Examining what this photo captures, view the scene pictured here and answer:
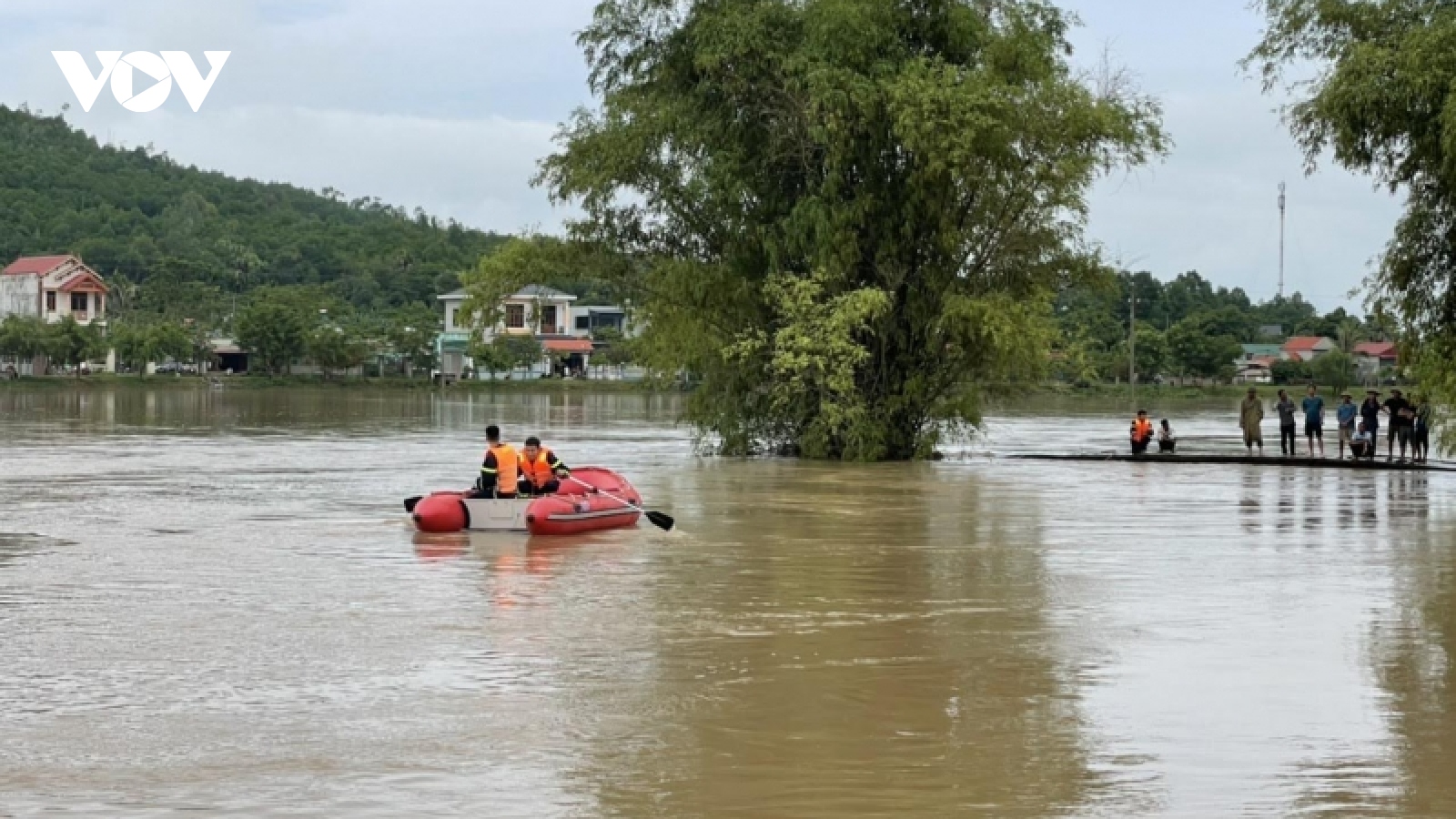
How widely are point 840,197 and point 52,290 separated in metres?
88.3

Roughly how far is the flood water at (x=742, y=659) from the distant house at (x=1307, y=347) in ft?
331

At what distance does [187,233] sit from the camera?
144875 mm

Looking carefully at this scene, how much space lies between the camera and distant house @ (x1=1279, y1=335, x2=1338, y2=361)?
413ft

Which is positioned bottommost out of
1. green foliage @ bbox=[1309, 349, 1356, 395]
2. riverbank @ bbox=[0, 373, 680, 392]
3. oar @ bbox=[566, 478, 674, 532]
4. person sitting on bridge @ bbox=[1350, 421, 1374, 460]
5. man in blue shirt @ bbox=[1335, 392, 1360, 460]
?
oar @ bbox=[566, 478, 674, 532]

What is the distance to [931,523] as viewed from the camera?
24.8 meters

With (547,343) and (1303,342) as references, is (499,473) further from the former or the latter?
Result: (1303,342)

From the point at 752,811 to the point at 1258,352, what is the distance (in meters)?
126

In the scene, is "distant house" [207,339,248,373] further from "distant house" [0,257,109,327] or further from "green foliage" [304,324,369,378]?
"distant house" [0,257,109,327]

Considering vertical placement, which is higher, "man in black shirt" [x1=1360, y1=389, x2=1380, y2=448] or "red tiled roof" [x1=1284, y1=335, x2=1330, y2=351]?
"red tiled roof" [x1=1284, y1=335, x2=1330, y2=351]

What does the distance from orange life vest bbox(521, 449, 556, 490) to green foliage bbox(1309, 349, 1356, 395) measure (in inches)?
3319

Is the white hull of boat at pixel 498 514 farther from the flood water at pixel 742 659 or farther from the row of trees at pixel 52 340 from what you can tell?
the row of trees at pixel 52 340

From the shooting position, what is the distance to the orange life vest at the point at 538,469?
22875 millimetres

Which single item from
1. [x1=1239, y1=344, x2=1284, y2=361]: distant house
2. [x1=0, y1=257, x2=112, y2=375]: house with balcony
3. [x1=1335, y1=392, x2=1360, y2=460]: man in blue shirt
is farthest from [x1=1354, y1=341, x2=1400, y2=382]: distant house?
[x1=0, y1=257, x2=112, y2=375]: house with balcony

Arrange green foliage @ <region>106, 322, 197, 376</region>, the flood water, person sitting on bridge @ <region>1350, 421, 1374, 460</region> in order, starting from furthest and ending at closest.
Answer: green foliage @ <region>106, 322, 197, 376</region> < person sitting on bridge @ <region>1350, 421, 1374, 460</region> < the flood water
